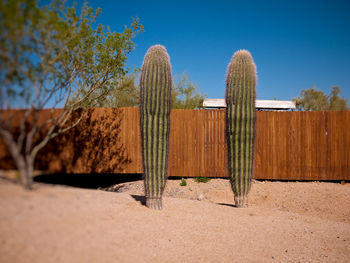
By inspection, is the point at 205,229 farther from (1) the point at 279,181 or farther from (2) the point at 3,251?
(1) the point at 279,181

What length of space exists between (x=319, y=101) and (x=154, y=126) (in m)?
21.9

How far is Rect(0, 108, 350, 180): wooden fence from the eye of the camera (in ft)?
30.3

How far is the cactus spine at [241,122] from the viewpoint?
5223 millimetres

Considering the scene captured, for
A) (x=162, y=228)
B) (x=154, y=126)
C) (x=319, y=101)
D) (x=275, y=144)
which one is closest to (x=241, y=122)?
(x=154, y=126)

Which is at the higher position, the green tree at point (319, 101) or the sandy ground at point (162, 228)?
the green tree at point (319, 101)

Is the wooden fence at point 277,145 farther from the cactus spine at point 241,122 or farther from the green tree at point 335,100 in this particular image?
the green tree at point 335,100

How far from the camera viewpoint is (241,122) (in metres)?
5.23

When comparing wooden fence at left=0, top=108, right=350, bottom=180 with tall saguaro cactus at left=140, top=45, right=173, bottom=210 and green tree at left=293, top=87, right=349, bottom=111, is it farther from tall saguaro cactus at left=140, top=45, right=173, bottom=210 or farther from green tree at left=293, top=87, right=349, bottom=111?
green tree at left=293, top=87, right=349, bottom=111

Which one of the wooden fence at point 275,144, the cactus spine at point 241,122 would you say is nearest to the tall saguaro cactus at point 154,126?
the cactus spine at point 241,122

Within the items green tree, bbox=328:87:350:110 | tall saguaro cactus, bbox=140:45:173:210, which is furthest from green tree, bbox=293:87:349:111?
tall saguaro cactus, bbox=140:45:173:210

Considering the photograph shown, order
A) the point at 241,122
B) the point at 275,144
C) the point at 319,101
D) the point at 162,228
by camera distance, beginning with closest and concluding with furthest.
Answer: the point at 162,228 < the point at 241,122 < the point at 275,144 < the point at 319,101

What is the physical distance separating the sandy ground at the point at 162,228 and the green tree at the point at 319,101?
52.3 feet

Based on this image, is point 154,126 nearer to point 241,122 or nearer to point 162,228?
point 162,228

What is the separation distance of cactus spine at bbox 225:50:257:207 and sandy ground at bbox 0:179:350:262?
0.61 meters
